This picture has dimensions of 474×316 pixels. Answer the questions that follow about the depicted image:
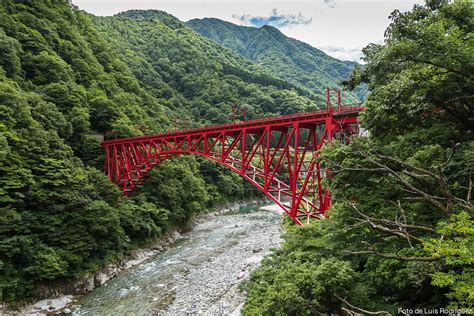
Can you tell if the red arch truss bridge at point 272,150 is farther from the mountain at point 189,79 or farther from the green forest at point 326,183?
the mountain at point 189,79

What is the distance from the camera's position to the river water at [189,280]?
14516mm

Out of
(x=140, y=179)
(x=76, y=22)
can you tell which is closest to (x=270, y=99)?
(x=76, y=22)

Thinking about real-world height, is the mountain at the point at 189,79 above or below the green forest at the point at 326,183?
above

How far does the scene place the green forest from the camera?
6.05 meters

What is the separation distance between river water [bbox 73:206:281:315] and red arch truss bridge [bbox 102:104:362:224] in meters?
5.26

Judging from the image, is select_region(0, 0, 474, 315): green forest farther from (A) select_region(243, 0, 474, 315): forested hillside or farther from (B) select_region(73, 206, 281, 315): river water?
(B) select_region(73, 206, 281, 315): river water

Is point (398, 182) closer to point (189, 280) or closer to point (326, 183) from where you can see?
point (326, 183)

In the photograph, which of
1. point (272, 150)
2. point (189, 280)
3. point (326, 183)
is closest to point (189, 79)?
point (272, 150)

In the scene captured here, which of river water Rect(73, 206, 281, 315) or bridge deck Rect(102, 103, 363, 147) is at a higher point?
bridge deck Rect(102, 103, 363, 147)

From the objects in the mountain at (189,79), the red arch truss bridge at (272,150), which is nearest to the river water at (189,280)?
the red arch truss bridge at (272,150)

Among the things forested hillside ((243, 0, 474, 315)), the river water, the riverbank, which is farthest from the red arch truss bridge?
the riverbank

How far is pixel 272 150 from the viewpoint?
2288cm

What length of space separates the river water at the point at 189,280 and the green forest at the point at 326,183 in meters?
2.14

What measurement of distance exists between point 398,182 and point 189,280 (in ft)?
47.9
